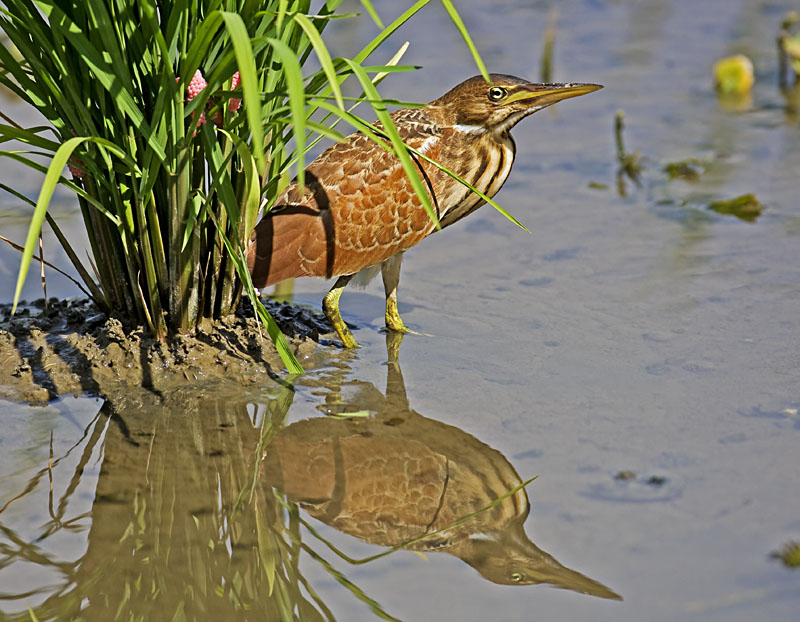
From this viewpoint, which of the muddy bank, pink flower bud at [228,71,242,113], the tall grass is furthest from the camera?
the muddy bank

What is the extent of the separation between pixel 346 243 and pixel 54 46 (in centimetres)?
140

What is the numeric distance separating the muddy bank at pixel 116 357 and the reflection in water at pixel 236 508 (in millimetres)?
101

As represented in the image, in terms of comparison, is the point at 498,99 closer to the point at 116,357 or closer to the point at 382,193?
the point at 382,193

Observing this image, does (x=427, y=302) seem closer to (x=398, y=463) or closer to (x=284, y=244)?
(x=284, y=244)

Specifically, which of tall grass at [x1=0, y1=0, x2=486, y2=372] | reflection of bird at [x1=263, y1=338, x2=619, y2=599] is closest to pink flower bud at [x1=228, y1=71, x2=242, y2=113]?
tall grass at [x1=0, y1=0, x2=486, y2=372]

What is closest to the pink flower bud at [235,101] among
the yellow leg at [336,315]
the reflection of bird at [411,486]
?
the yellow leg at [336,315]

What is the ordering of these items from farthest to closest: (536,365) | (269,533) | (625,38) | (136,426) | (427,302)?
1. (625,38)
2. (427,302)
3. (536,365)
4. (136,426)
5. (269,533)

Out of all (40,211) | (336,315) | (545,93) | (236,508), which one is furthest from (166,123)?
(545,93)

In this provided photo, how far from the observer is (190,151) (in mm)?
3484

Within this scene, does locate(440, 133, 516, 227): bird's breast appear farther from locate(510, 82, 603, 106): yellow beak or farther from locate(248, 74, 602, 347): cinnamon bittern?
locate(510, 82, 603, 106): yellow beak

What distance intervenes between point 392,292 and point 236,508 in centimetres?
160

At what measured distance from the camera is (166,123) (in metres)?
3.36

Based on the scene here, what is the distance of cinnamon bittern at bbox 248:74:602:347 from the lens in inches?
168

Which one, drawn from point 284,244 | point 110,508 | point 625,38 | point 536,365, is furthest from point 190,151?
point 625,38
